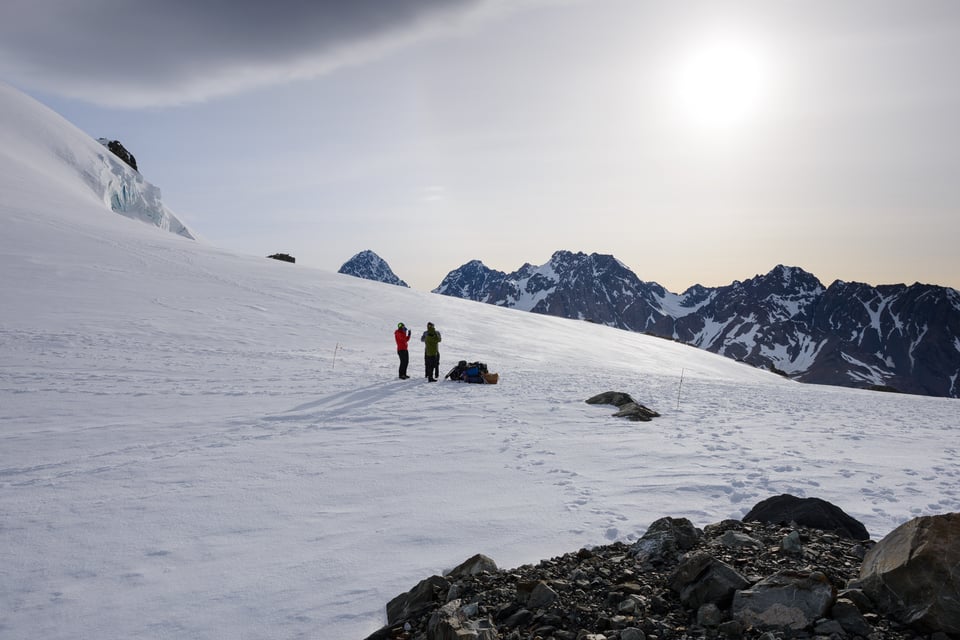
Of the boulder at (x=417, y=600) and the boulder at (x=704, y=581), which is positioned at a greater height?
the boulder at (x=704, y=581)

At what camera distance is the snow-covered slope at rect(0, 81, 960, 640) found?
5145 millimetres

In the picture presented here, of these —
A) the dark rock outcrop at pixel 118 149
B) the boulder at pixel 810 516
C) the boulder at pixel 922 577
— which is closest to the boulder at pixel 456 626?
the boulder at pixel 922 577

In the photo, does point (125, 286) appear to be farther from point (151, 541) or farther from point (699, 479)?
point (699, 479)

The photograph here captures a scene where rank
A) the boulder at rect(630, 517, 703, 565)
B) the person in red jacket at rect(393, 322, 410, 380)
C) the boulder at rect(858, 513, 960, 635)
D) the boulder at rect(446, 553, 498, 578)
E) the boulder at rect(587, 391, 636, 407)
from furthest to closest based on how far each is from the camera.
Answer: the person in red jacket at rect(393, 322, 410, 380) < the boulder at rect(587, 391, 636, 407) < the boulder at rect(630, 517, 703, 565) < the boulder at rect(446, 553, 498, 578) < the boulder at rect(858, 513, 960, 635)

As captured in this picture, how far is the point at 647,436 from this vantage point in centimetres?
1184

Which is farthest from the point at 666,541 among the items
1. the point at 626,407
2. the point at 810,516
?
the point at 626,407

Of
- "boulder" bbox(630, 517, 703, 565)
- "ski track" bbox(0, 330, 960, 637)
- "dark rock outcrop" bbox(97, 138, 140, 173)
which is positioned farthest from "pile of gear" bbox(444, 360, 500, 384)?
"dark rock outcrop" bbox(97, 138, 140, 173)

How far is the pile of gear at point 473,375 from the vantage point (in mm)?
18766

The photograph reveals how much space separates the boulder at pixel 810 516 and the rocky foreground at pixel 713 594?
23.0 inches

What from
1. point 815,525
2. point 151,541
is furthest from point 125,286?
point 815,525

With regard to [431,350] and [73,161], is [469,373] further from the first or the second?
[73,161]

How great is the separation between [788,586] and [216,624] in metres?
4.83

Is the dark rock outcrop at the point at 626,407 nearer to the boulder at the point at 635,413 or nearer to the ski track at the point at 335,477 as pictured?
the boulder at the point at 635,413

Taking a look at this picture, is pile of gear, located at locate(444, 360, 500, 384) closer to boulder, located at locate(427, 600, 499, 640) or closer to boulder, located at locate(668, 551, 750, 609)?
boulder, located at locate(668, 551, 750, 609)
